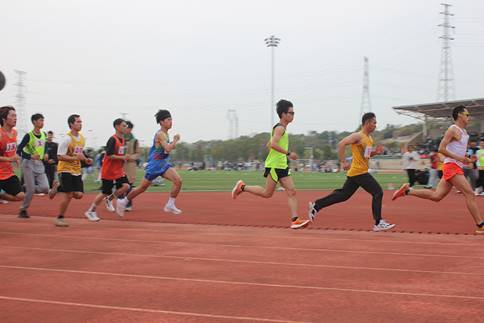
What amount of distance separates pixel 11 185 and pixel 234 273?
525 cm

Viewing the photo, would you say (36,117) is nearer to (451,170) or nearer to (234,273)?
(234,273)

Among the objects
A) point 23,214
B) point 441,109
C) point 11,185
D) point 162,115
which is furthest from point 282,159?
point 441,109

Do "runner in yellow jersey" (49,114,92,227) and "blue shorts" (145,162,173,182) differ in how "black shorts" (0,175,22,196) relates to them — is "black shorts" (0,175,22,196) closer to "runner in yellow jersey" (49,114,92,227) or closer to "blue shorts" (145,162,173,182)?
"runner in yellow jersey" (49,114,92,227)

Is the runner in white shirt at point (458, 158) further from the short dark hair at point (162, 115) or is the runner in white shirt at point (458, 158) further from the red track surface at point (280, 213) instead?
the short dark hair at point (162, 115)

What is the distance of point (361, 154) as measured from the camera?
29.3ft

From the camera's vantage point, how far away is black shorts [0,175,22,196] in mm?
9172

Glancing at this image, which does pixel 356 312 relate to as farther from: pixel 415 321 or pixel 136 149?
pixel 136 149

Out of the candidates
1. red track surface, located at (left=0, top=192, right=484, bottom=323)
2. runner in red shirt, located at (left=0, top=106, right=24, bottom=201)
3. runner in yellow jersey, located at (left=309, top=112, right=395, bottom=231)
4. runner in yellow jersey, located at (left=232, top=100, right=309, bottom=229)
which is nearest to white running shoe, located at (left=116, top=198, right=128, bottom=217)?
red track surface, located at (left=0, top=192, right=484, bottom=323)

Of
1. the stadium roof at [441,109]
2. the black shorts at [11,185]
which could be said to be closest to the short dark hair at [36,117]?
the black shorts at [11,185]

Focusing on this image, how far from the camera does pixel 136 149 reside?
1266 centimetres

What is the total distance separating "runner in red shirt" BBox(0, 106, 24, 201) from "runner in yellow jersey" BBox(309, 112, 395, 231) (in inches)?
207

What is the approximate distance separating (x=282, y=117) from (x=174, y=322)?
569 cm

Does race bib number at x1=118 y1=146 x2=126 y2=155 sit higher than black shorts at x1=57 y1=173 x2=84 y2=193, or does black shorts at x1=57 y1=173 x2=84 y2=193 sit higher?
race bib number at x1=118 y1=146 x2=126 y2=155

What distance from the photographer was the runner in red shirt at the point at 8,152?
907cm
